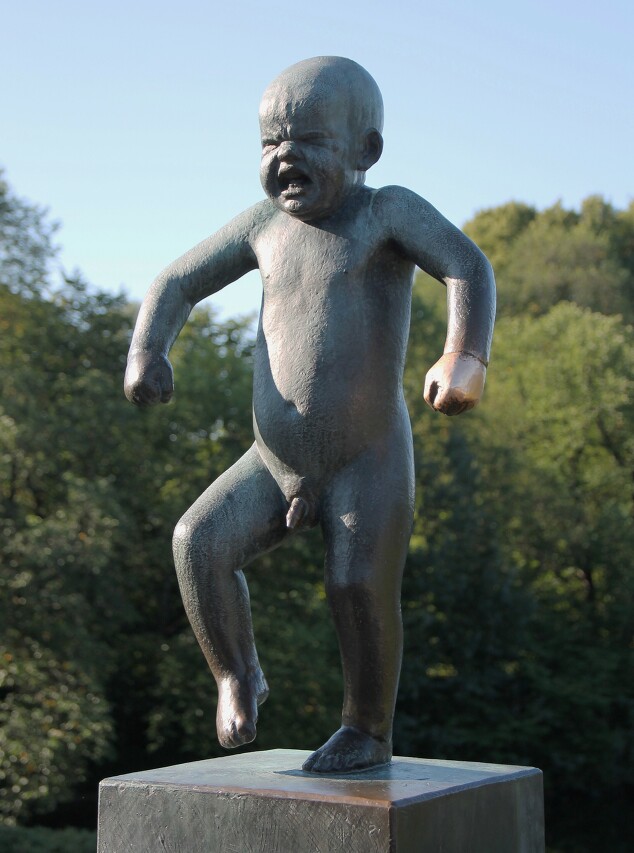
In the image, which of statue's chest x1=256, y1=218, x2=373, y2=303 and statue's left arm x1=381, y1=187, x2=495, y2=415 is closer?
statue's left arm x1=381, y1=187, x2=495, y2=415

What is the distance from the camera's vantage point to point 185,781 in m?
3.27

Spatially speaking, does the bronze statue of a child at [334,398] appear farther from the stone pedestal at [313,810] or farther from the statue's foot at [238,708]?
the stone pedestal at [313,810]

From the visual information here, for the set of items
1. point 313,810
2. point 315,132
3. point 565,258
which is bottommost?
point 313,810

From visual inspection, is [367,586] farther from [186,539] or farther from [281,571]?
[281,571]

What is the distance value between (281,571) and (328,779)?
14262mm

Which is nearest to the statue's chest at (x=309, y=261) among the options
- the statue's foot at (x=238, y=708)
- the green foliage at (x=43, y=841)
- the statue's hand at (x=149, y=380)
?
the statue's hand at (x=149, y=380)

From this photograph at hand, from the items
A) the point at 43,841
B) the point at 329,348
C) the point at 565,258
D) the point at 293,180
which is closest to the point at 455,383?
the point at 329,348

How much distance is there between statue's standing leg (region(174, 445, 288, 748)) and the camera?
11.3ft

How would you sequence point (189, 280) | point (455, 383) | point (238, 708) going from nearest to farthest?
1. point (455, 383)
2. point (238, 708)
3. point (189, 280)

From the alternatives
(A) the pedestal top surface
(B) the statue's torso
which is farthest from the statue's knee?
(A) the pedestal top surface

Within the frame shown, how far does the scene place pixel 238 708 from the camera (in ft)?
11.1

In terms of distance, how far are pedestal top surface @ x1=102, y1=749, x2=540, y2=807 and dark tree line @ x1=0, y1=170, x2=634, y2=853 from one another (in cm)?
1093

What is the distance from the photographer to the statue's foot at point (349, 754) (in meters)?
3.42

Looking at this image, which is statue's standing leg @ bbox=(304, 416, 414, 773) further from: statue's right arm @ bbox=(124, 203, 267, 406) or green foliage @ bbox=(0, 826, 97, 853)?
green foliage @ bbox=(0, 826, 97, 853)
